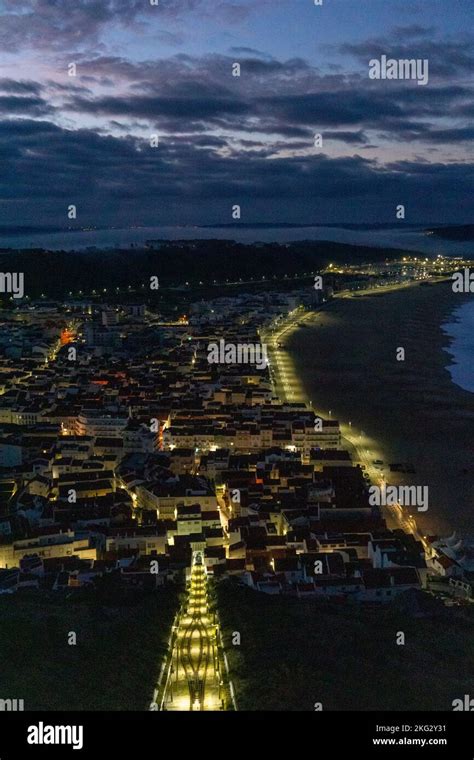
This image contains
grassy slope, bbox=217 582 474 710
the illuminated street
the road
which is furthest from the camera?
the road

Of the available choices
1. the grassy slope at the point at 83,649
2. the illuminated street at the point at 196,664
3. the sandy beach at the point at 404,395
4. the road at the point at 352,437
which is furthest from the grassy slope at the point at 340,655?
the sandy beach at the point at 404,395

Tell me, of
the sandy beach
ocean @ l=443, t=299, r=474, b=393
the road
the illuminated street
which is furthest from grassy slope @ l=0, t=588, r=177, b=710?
ocean @ l=443, t=299, r=474, b=393

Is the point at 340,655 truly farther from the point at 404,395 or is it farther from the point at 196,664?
the point at 404,395

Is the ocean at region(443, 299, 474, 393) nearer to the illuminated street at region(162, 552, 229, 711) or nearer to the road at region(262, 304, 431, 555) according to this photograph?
the road at region(262, 304, 431, 555)

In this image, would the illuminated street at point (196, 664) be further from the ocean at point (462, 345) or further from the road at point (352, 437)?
the ocean at point (462, 345)
